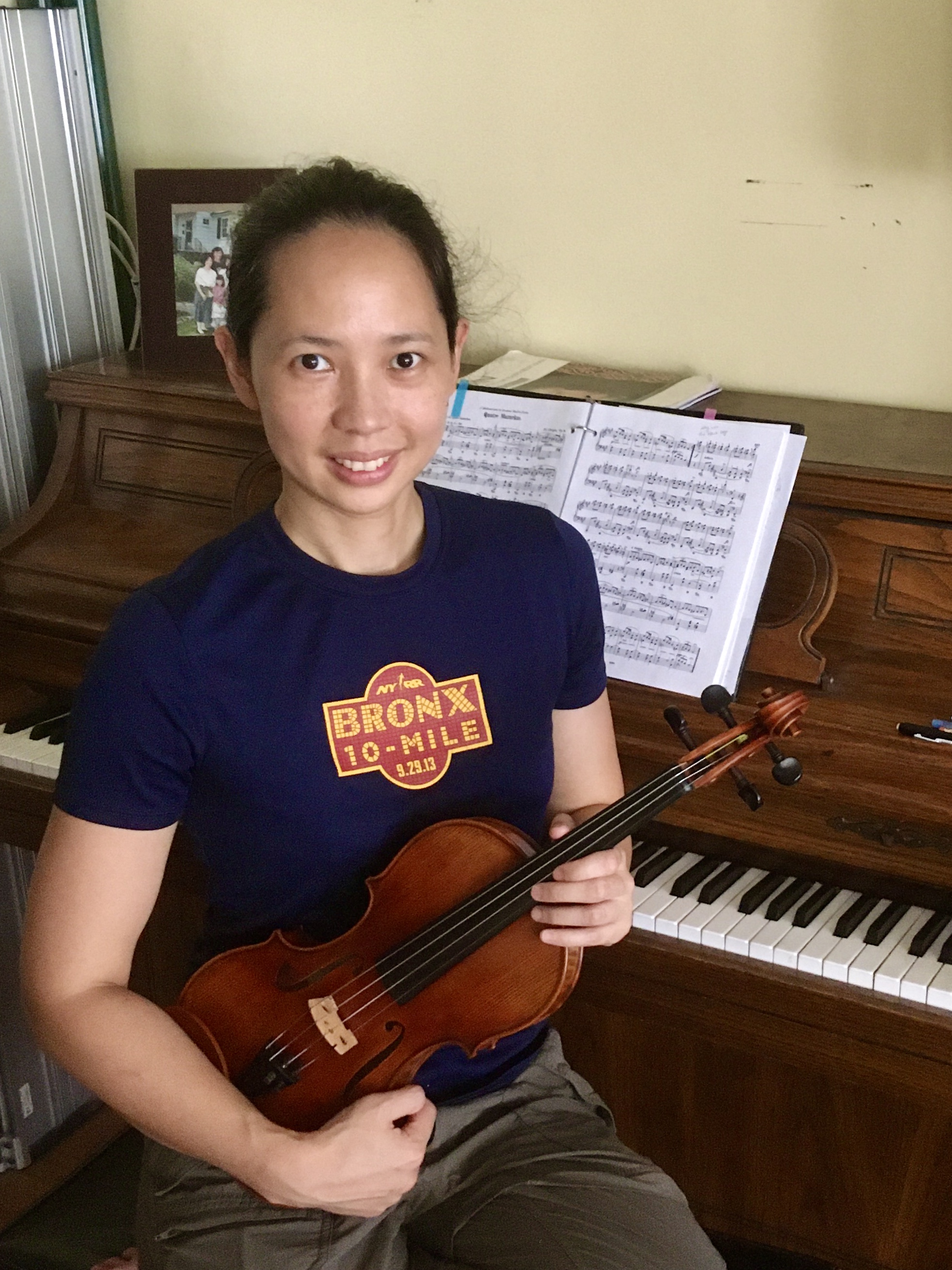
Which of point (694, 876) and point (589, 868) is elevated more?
point (589, 868)

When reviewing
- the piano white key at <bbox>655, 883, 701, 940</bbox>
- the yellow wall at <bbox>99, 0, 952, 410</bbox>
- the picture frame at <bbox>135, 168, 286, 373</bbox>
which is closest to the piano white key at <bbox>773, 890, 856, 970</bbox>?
the piano white key at <bbox>655, 883, 701, 940</bbox>

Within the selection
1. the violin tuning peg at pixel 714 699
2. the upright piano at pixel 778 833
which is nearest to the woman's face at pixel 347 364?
the violin tuning peg at pixel 714 699

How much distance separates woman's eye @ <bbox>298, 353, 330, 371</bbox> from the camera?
3.88 ft

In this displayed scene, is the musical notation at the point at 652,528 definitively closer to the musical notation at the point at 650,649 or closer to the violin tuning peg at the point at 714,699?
the musical notation at the point at 650,649

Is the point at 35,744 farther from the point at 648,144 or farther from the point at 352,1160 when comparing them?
the point at 648,144

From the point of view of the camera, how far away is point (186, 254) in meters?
2.16

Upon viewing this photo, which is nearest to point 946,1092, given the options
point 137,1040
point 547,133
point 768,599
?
point 768,599

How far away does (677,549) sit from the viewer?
64.4 inches

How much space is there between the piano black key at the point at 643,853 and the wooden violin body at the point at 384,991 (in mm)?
441

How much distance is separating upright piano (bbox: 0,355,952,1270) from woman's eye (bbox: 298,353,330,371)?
66cm

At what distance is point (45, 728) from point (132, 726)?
89cm

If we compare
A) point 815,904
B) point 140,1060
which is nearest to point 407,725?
point 140,1060

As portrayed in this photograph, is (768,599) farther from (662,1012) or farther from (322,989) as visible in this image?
(322,989)

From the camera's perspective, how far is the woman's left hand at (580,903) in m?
1.18
